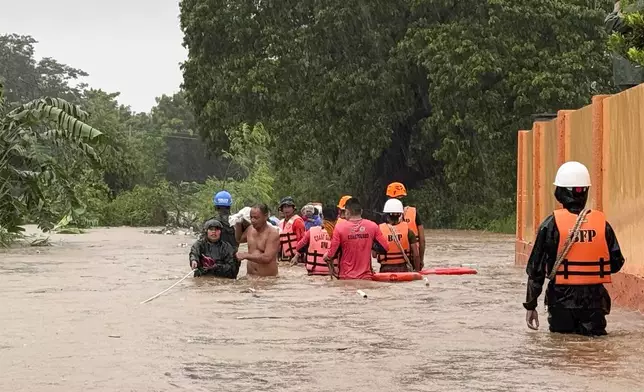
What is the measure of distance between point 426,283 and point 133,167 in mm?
49496

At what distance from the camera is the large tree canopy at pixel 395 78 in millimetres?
41625

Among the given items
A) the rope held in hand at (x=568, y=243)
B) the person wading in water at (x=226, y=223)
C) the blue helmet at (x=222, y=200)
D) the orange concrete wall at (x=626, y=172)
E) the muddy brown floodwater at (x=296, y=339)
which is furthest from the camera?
the blue helmet at (x=222, y=200)

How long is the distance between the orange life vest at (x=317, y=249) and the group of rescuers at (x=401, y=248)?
15mm

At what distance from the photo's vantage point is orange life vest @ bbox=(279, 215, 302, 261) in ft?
74.2

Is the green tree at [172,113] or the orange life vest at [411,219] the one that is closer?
the orange life vest at [411,219]

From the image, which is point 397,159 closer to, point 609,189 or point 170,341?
point 609,189

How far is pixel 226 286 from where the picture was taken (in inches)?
698

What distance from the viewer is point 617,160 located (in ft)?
50.6

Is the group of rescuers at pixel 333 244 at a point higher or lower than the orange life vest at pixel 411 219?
lower

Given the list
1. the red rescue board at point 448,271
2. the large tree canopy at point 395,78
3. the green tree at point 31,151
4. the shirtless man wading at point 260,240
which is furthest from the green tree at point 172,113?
the shirtless man wading at point 260,240

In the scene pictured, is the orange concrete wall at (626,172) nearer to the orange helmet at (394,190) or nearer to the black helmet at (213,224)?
the orange helmet at (394,190)

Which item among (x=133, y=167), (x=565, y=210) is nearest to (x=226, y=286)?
(x=565, y=210)

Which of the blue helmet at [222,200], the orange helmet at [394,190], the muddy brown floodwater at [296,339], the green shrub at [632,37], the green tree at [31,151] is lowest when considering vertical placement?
the muddy brown floodwater at [296,339]

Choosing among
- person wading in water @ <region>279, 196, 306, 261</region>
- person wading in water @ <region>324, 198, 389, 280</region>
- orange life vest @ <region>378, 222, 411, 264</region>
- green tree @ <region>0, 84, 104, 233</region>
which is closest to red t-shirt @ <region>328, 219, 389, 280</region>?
person wading in water @ <region>324, 198, 389, 280</region>
